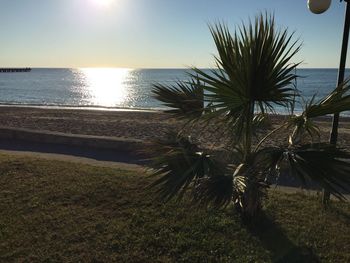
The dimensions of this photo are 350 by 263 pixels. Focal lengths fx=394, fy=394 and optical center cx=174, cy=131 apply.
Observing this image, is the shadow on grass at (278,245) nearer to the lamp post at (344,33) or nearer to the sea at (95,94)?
the lamp post at (344,33)

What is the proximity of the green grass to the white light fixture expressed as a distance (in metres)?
2.59

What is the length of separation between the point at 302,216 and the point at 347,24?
8.49 feet

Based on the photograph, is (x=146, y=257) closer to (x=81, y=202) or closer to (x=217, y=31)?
(x=81, y=202)

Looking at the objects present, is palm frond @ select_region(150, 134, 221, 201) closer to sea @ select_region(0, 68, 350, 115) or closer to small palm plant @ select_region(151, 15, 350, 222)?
small palm plant @ select_region(151, 15, 350, 222)

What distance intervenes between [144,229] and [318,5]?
11.3ft

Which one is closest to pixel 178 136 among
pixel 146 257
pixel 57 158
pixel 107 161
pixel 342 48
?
pixel 146 257

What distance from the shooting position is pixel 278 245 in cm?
425

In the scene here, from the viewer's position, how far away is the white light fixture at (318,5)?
4832 millimetres

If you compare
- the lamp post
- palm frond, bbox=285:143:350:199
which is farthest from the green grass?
palm frond, bbox=285:143:350:199

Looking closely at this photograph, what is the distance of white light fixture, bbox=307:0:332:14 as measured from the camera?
15.9 ft

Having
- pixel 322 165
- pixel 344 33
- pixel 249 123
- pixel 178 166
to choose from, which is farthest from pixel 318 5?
pixel 178 166

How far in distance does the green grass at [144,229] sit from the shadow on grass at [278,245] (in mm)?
10

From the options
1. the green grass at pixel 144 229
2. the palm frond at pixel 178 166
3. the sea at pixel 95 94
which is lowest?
the sea at pixel 95 94

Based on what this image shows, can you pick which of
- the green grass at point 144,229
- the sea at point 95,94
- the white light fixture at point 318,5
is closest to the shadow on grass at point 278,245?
the green grass at point 144,229
